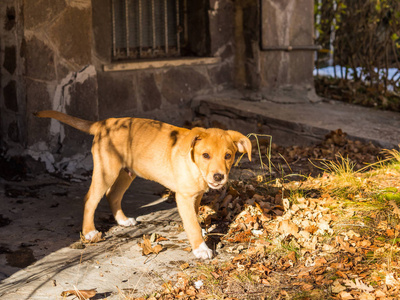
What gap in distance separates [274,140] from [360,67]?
308cm

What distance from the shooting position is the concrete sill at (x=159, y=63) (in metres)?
6.19

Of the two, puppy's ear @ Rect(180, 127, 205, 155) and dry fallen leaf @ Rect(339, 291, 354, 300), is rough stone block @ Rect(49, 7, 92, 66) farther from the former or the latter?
dry fallen leaf @ Rect(339, 291, 354, 300)

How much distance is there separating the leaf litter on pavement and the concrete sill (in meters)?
2.23

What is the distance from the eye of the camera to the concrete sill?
244 inches

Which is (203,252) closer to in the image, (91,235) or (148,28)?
(91,235)

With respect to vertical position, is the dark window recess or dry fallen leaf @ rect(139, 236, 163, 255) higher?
the dark window recess

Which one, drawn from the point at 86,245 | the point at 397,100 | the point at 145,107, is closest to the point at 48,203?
the point at 86,245

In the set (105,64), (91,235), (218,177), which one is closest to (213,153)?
(218,177)

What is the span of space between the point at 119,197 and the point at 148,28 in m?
3.40

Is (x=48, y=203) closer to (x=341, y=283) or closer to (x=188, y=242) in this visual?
(x=188, y=242)

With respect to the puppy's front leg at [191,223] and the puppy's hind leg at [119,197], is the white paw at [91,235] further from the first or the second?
the puppy's front leg at [191,223]

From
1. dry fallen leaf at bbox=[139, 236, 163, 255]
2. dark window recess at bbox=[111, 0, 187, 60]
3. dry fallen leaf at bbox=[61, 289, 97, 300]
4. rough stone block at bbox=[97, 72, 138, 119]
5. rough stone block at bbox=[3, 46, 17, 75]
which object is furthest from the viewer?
dark window recess at bbox=[111, 0, 187, 60]

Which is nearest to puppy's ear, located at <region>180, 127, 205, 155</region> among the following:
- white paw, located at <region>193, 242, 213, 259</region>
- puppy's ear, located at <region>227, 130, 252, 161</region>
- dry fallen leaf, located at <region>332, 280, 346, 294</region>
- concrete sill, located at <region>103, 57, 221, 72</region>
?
puppy's ear, located at <region>227, 130, 252, 161</region>

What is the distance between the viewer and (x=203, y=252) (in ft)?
11.7
